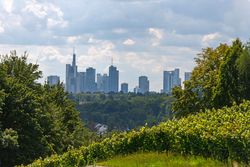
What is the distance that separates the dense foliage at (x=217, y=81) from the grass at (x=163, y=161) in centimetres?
2849

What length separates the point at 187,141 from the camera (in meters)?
18.4

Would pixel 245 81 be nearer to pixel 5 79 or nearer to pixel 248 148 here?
pixel 5 79

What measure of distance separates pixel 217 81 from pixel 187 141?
3162cm

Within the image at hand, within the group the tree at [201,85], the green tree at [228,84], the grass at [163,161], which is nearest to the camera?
the grass at [163,161]

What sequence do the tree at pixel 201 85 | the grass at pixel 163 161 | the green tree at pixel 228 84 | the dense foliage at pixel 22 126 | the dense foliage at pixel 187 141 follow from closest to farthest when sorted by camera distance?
the dense foliage at pixel 187 141 → the grass at pixel 163 161 → the dense foliage at pixel 22 126 → the green tree at pixel 228 84 → the tree at pixel 201 85

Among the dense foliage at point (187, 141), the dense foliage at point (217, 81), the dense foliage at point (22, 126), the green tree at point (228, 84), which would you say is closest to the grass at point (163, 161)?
the dense foliage at point (187, 141)

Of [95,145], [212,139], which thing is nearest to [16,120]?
[95,145]

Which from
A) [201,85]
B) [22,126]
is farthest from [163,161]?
[201,85]

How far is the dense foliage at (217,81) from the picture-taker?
48.4 meters

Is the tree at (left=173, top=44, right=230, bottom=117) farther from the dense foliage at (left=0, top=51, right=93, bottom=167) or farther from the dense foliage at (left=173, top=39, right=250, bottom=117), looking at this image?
the dense foliage at (left=0, top=51, right=93, bottom=167)

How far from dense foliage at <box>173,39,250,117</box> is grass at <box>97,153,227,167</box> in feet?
93.5

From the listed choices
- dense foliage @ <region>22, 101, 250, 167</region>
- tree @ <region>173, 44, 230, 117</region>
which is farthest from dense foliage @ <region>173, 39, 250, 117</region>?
dense foliage @ <region>22, 101, 250, 167</region>

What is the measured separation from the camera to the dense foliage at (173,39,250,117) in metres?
48.4

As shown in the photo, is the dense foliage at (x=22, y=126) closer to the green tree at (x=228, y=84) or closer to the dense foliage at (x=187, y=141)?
the green tree at (x=228, y=84)
